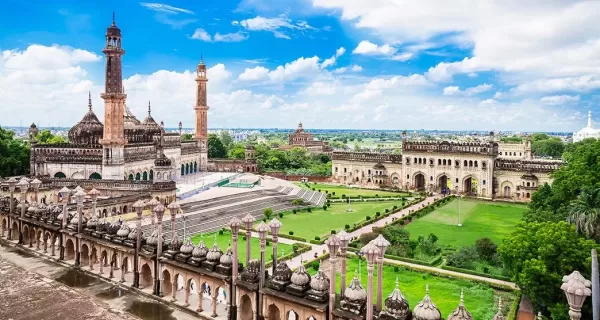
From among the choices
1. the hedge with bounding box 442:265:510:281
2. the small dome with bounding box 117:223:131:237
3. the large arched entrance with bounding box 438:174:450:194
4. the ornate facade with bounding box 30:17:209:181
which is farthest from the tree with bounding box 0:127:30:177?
the large arched entrance with bounding box 438:174:450:194

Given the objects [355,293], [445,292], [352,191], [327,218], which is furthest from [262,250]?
[352,191]

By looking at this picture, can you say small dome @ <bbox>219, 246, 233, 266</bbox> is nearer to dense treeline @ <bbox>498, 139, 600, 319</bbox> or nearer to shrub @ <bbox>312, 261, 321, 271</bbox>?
shrub @ <bbox>312, 261, 321, 271</bbox>

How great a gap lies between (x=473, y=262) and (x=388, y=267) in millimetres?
4584

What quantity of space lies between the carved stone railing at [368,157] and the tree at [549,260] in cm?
4185

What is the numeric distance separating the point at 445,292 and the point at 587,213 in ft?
22.2

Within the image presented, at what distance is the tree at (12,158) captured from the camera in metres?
43.6

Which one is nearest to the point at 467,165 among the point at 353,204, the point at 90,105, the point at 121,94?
the point at 353,204

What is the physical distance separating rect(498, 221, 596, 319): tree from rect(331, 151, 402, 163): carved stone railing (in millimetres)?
41845

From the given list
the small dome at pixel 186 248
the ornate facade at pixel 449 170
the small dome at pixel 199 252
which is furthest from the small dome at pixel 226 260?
the ornate facade at pixel 449 170

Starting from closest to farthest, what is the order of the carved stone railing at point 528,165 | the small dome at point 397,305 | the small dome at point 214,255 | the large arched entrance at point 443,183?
the small dome at point 397,305 → the small dome at point 214,255 → the carved stone railing at point 528,165 → the large arched entrance at point 443,183

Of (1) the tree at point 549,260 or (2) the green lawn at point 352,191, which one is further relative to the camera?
(2) the green lawn at point 352,191

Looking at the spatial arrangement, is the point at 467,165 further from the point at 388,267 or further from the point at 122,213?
the point at 122,213

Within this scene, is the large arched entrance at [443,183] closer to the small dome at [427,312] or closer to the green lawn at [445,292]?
the green lawn at [445,292]

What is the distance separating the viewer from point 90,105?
4775 cm
